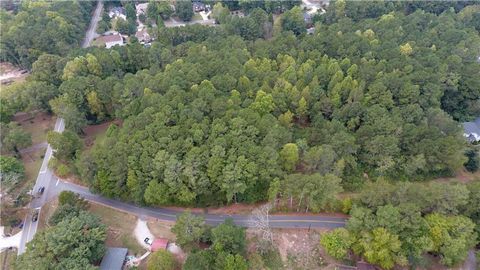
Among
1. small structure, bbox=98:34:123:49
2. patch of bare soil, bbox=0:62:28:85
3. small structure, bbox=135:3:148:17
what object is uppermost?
small structure, bbox=135:3:148:17

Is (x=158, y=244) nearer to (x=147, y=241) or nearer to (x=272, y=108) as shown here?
(x=147, y=241)

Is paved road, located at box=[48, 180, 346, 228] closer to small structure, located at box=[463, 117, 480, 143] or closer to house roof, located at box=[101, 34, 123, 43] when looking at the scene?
small structure, located at box=[463, 117, 480, 143]

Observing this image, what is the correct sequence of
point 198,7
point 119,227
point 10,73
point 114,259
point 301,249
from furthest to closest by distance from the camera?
point 198,7 < point 10,73 < point 119,227 < point 301,249 < point 114,259

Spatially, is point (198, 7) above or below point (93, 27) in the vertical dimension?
above

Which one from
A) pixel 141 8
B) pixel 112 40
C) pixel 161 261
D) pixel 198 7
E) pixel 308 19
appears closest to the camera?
pixel 161 261

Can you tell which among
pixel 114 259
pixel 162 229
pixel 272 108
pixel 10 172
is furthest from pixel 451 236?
pixel 10 172

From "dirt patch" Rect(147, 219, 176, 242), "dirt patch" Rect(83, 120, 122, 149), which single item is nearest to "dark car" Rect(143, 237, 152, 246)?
"dirt patch" Rect(147, 219, 176, 242)

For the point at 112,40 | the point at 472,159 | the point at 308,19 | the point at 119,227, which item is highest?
the point at 308,19

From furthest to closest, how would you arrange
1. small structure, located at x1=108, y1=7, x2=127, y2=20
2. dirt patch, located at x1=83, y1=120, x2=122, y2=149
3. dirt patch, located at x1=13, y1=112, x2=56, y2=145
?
small structure, located at x1=108, y1=7, x2=127, y2=20
dirt patch, located at x1=13, y1=112, x2=56, y2=145
dirt patch, located at x1=83, y1=120, x2=122, y2=149
